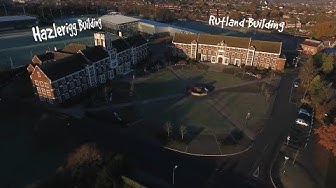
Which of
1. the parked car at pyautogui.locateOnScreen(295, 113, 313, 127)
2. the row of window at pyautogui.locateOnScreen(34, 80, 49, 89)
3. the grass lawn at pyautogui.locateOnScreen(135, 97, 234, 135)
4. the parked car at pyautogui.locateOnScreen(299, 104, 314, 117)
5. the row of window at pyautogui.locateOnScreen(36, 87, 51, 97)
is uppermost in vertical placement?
the row of window at pyautogui.locateOnScreen(34, 80, 49, 89)

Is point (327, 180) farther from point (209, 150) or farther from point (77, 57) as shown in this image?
point (77, 57)

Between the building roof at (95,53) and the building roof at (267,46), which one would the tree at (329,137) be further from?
the building roof at (95,53)

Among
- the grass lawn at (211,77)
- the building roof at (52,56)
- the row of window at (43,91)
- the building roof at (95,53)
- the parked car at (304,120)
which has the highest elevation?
the building roof at (95,53)

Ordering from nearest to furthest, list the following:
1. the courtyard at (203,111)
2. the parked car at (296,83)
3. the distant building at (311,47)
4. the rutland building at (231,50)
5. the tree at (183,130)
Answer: the tree at (183,130), the courtyard at (203,111), the parked car at (296,83), the rutland building at (231,50), the distant building at (311,47)

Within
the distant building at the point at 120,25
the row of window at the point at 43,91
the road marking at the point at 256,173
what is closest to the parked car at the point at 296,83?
the road marking at the point at 256,173

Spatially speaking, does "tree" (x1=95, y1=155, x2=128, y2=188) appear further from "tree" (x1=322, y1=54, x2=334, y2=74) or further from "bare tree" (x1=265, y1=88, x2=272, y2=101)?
"tree" (x1=322, y1=54, x2=334, y2=74)

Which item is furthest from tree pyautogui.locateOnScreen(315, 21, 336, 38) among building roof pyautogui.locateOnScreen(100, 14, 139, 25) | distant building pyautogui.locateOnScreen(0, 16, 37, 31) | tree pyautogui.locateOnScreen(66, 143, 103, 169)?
distant building pyautogui.locateOnScreen(0, 16, 37, 31)

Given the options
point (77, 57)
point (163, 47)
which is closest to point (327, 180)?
point (77, 57)
